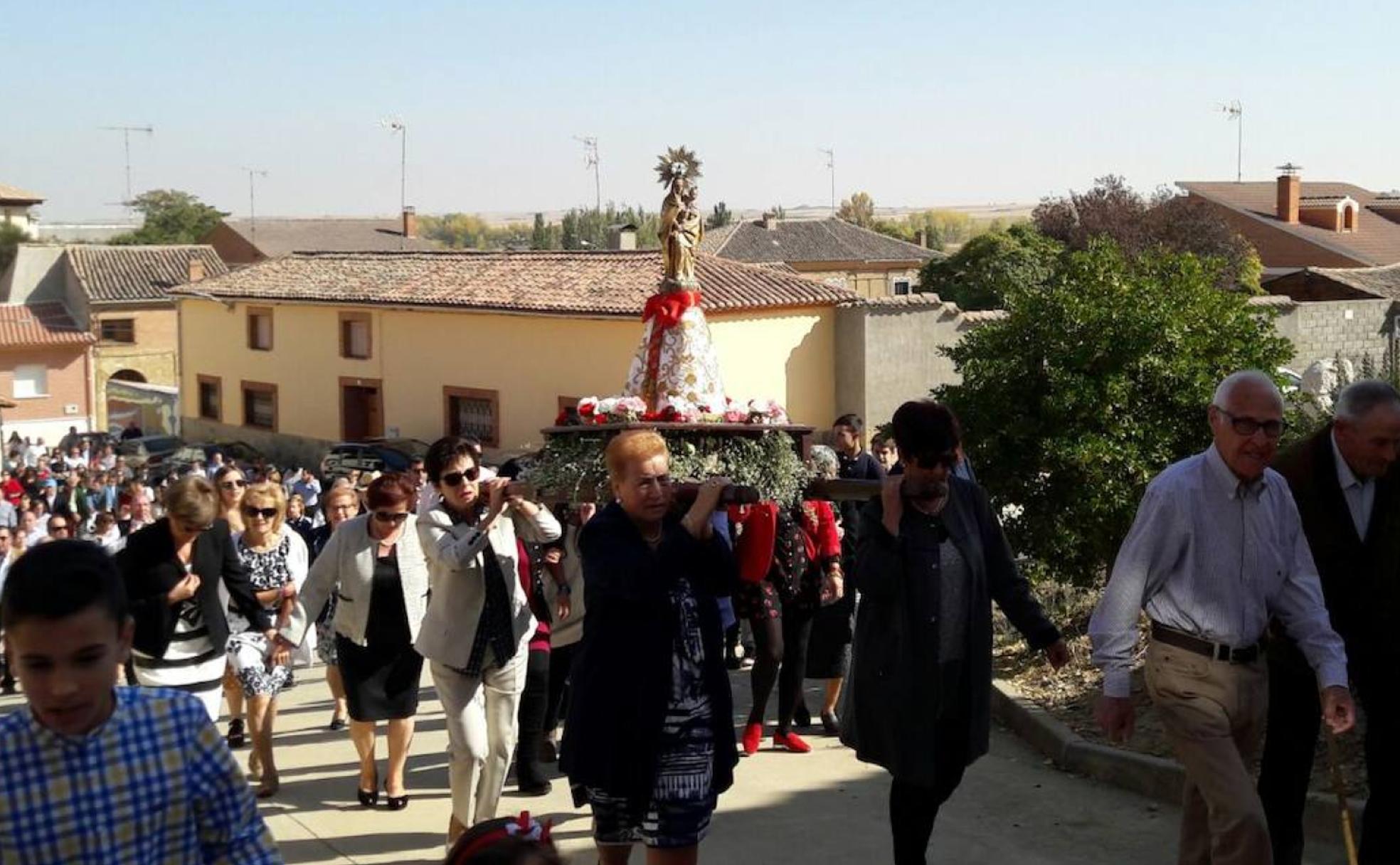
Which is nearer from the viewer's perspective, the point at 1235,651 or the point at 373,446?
the point at 1235,651

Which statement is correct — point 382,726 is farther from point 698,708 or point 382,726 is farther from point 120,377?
point 120,377

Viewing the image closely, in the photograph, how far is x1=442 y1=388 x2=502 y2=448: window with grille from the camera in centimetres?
3756

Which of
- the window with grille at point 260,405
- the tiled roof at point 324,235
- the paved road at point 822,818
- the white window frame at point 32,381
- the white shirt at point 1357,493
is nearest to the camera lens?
the white shirt at point 1357,493

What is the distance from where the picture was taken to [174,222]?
98.2 meters

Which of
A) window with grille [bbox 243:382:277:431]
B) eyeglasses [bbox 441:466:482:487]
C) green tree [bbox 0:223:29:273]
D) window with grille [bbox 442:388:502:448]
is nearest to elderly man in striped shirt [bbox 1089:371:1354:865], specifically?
eyeglasses [bbox 441:466:482:487]

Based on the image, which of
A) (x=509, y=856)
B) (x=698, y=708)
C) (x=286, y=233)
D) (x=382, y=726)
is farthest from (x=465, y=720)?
(x=286, y=233)

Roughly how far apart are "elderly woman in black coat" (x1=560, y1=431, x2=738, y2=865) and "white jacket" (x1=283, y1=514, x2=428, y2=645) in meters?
2.92

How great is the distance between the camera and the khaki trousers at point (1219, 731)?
5.14m

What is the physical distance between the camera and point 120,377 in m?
59.0

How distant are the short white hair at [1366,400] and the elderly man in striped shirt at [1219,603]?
22.2 inches

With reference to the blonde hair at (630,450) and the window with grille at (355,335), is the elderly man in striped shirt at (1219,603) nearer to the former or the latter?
the blonde hair at (630,450)

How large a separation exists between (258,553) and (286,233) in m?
68.6

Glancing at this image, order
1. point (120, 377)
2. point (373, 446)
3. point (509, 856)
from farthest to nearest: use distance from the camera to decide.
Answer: point (120, 377)
point (373, 446)
point (509, 856)

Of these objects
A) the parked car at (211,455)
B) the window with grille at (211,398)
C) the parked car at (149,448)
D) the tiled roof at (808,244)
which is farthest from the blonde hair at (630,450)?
the tiled roof at (808,244)
